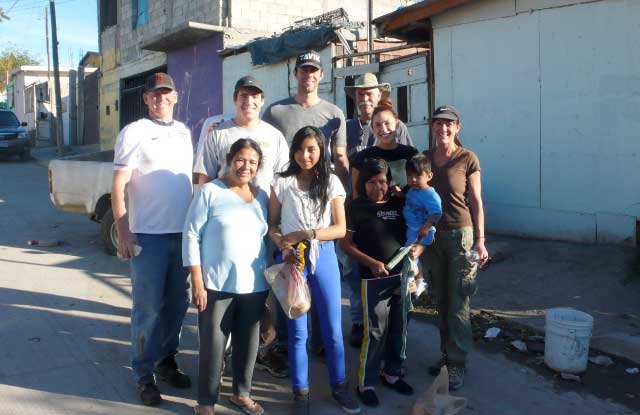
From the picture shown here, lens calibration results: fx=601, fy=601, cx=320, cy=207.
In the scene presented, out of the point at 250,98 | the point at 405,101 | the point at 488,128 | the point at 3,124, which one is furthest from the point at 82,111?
the point at 250,98

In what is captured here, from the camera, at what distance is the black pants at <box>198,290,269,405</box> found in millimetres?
3520

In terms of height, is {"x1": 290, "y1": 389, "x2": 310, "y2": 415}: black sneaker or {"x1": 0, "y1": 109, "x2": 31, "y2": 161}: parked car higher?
{"x1": 0, "y1": 109, "x2": 31, "y2": 161}: parked car

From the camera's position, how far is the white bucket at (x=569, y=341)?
429 centimetres

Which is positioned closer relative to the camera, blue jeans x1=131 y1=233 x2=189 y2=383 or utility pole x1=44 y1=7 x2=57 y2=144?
blue jeans x1=131 y1=233 x2=189 y2=383

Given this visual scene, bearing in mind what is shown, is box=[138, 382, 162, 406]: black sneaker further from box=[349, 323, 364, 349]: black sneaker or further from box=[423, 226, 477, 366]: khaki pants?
box=[423, 226, 477, 366]: khaki pants

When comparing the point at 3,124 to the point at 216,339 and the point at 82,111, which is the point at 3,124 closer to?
the point at 82,111

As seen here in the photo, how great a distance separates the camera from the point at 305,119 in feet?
14.3

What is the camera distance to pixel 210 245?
136 inches

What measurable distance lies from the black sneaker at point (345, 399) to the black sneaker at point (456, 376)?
0.75 metres

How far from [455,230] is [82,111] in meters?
26.9

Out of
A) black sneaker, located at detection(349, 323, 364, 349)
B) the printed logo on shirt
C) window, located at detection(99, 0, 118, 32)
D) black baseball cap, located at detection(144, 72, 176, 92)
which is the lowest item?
black sneaker, located at detection(349, 323, 364, 349)

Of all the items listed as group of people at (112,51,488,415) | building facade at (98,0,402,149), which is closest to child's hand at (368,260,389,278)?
group of people at (112,51,488,415)

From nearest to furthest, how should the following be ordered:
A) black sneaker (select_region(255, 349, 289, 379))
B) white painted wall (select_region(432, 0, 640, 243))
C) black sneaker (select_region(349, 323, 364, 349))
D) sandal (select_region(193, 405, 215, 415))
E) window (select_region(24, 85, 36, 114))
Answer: sandal (select_region(193, 405, 215, 415)), black sneaker (select_region(255, 349, 289, 379)), black sneaker (select_region(349, 323, 364, 349)), white painted wall (select_region(432, 0, 640, 243)), window (select_region(24, 85, 36, 114))

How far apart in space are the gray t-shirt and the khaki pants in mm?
1064
